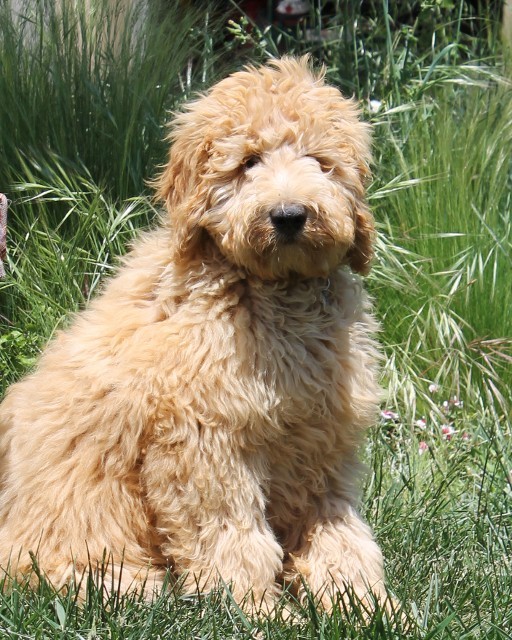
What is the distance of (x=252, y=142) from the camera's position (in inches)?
136

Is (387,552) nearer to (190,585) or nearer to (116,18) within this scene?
(190,585)

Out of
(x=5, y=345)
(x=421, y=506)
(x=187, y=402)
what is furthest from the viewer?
(x=5, y=345)

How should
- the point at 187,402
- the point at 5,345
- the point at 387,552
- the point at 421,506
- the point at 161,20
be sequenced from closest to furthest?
the point at 187,402 < the point at 387,552 < the point at 421,506 < the point at 5,345 < the point at 161,20

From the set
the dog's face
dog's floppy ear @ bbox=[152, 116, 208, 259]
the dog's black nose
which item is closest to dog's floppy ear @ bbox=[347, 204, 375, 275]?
the dog's face

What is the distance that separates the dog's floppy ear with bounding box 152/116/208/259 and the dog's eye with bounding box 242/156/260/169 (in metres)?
0.15

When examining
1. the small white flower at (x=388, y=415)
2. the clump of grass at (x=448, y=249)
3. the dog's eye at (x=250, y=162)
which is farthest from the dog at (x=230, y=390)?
the clump of grass at (x=448, y=249)

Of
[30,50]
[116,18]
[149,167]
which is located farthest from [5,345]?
[116,18]

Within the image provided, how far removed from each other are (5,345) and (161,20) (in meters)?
2.41

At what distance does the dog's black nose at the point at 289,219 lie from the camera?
3271mm

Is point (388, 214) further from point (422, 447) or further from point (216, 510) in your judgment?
point (216, 510)

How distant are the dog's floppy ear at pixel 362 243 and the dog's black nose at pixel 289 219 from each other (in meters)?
0.39

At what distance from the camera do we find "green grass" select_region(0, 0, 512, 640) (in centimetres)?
491

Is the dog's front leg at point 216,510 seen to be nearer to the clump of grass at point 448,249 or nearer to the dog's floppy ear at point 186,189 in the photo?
the dog's floppy ear at point 186,189

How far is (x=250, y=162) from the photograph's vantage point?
11.5 ft
